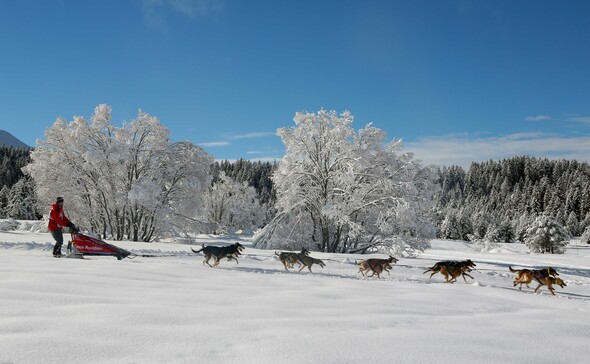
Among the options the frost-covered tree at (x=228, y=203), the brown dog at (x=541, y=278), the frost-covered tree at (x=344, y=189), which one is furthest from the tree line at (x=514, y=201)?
the frost-covered tree at (x=228, y=203)

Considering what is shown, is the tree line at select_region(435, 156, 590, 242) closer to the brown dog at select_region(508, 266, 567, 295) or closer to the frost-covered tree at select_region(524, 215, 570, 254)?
the frost-covered tree at select_region(524, 215, 570, 254)

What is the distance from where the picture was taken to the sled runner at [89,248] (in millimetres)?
11391

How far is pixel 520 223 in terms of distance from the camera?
307 feet

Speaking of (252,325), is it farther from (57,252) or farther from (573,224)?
(573,224)

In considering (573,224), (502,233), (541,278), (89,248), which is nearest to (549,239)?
(502,233)

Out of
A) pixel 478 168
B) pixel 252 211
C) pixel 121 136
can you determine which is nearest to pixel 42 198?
pixel 121 136

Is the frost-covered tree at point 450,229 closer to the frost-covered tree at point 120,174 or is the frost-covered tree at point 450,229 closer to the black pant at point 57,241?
the frost-covered tree at point 120,174

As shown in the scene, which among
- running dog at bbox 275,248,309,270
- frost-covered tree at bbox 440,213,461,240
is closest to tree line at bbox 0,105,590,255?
running dog at bbox 275,248,309,270

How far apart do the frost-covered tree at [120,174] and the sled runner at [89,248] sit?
16.2m

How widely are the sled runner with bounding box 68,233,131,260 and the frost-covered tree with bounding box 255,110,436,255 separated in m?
14.1

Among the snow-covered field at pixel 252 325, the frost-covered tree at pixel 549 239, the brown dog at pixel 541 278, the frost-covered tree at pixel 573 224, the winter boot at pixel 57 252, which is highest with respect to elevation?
the frost-covered tree at pixel 573 224

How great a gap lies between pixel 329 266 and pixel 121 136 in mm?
21512

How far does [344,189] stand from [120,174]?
15833 mm

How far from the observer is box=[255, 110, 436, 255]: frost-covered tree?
2467 cm
